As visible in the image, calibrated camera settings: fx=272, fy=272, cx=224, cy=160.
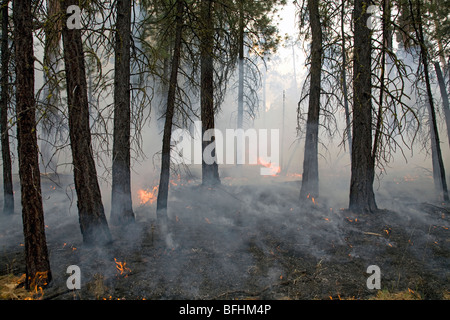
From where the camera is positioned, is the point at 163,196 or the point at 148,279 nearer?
the point at 148,279

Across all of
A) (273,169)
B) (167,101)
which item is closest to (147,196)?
(167,101)

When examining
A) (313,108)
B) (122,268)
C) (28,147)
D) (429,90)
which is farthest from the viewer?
(313,108)

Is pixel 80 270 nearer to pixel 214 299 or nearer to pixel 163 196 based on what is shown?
pixel 214 299

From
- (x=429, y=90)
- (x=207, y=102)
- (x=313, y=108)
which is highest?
(x=429, y=90)

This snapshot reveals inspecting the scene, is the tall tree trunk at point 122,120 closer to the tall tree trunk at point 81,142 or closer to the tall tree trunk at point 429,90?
the tall tree trunk at point 81,142

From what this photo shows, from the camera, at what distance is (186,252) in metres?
6.25

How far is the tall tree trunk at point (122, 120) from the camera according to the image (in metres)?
Result: 6.88

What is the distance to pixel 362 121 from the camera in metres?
7.82

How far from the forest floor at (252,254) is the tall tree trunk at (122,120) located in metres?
0.62

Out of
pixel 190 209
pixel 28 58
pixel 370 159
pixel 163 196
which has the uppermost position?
pixel 28 58

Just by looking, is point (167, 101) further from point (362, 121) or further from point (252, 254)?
point (362, 121)

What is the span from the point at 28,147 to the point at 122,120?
2873mm
